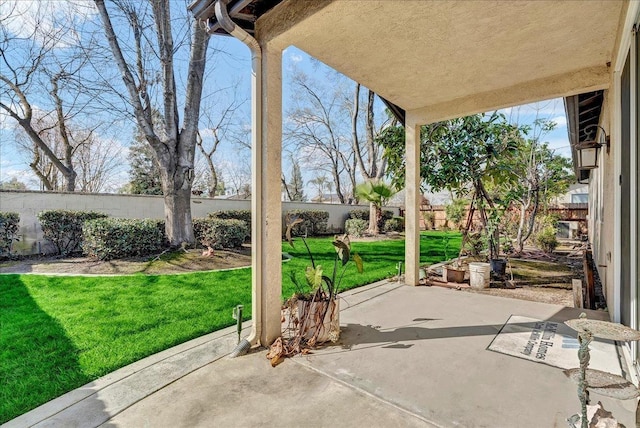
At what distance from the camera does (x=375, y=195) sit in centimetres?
1315

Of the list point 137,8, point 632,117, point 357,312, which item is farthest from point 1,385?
point 137,8

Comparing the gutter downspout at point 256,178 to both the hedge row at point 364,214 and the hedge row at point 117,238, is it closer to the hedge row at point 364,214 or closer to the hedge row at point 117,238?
the hedge row at point 117,238

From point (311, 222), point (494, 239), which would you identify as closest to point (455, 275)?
point (494, 239)

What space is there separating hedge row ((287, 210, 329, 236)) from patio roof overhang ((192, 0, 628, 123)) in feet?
31.0

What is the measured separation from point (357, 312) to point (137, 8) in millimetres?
8655

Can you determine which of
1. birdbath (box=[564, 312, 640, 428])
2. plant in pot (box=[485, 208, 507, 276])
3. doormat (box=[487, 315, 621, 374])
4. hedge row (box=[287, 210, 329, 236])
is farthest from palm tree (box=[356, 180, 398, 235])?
birdbath (box=[564, 312, 640, 428])

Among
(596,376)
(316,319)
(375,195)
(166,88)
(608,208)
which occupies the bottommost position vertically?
(316,319)

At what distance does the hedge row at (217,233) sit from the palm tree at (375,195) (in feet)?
20.4

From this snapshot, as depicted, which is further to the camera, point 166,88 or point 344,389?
point 166,88

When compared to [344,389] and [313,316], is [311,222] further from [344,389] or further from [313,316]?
[344,389]

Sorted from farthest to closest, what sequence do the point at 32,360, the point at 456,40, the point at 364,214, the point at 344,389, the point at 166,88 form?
Result: the point at 364,214
the point at 166,88
the point at 456,40
the point at 32,360
the point at 344,389

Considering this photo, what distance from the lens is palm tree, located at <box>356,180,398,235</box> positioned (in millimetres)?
12891

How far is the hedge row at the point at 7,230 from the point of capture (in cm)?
729

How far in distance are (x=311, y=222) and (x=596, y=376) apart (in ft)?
41.9
